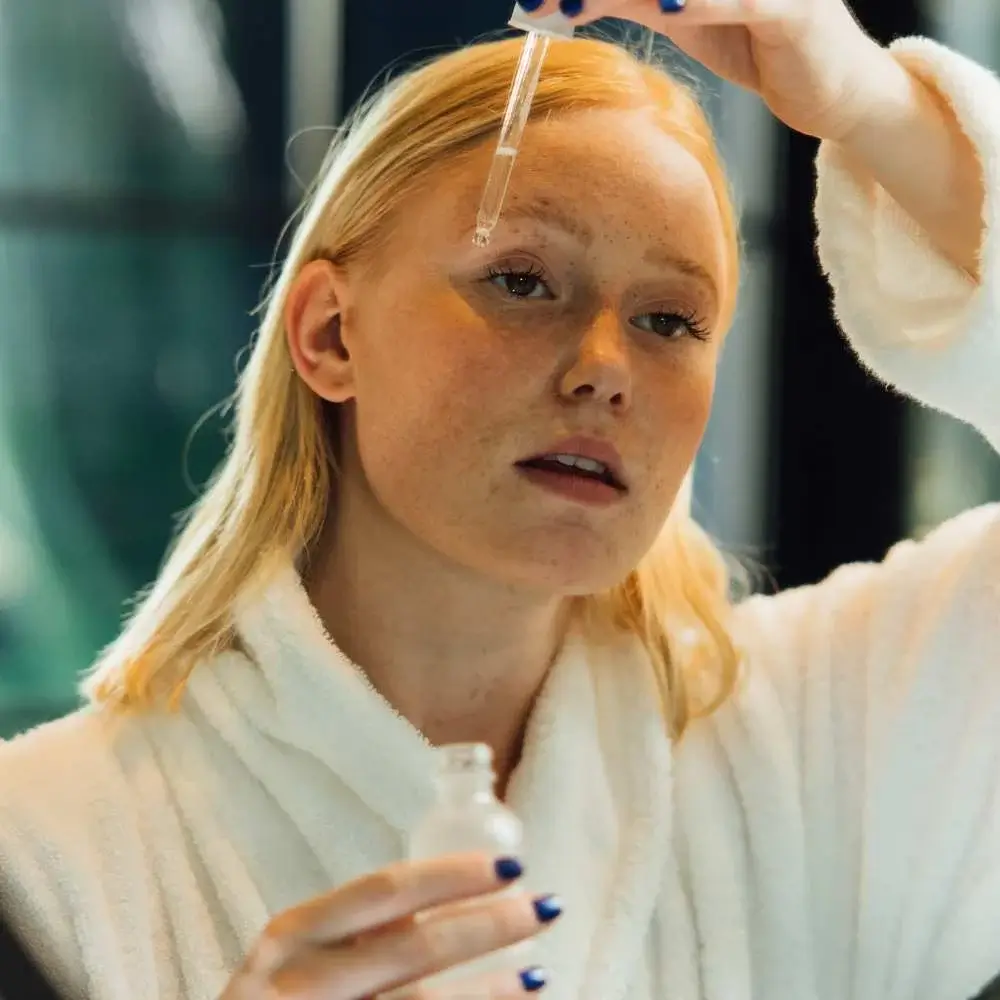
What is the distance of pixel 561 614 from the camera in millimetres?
850

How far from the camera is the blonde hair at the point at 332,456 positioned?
0.75 m

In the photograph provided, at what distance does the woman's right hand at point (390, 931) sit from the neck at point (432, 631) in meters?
0.26

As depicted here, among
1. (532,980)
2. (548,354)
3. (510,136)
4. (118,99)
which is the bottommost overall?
(532,980)

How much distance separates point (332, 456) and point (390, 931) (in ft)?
1.23

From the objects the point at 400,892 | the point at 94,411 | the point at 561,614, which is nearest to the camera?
the point at 400,892

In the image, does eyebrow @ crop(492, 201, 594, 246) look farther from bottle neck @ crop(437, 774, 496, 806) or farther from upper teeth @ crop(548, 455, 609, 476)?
bottle neck @ crop(437, 774, 496, 806)

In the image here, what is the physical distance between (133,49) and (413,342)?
0.78 metres

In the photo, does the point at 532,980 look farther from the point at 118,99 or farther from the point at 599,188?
the point at 118,99

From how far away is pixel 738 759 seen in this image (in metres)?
0.80

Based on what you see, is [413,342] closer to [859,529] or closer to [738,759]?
[738,759]

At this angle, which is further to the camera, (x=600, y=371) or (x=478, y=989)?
(x=600, y=371)

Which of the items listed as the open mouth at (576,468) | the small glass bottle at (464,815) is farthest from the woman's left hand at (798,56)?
the small glass bottle at (464,815)

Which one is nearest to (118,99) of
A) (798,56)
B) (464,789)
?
(798,56)

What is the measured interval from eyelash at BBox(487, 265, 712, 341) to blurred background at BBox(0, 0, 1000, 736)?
605mm
